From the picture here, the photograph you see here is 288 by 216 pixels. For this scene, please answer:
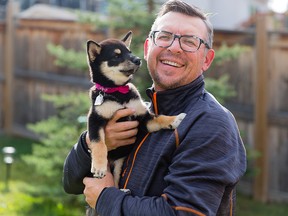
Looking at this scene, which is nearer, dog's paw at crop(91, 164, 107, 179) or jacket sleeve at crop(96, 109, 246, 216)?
jacket sleeve at crop(96, 109, 246, 216)

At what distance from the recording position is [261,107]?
6.87 metres

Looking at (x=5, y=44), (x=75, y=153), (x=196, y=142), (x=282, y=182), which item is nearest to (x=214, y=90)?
(x=282, y=182)

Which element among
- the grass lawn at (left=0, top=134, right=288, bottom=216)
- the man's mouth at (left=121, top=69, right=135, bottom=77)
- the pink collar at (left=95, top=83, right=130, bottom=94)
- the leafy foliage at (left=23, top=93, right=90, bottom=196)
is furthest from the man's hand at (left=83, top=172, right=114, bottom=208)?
the leafy foliage at (left=23, top=93, right=90, bottom=196)

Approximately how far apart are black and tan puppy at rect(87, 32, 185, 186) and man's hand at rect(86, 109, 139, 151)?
0.03 m

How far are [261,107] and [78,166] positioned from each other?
14.4 ft

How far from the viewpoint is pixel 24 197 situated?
21.4 ft

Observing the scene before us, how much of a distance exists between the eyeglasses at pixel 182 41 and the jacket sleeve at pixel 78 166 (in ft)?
2.10

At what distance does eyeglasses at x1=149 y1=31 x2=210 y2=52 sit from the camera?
2.45 m

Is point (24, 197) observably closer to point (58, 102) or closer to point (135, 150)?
point (58, 102)

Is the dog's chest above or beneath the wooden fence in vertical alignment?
above

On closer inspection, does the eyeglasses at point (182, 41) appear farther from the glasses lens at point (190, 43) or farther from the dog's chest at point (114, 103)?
the dog's chest at point (114, 103)

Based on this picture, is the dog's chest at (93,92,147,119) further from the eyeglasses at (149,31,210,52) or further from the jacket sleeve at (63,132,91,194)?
the eyeglasses at (149,31,210,52)

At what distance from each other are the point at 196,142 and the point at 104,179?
1.77ft

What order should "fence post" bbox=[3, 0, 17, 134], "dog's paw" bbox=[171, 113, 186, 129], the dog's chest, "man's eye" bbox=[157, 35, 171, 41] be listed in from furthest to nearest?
"fence post" bbox=[3, 0, 17, 134] → the dog's chest → "man's eye" bbox=[157, 35, 171, 41] → "dog's paw" bbox=[171, 113, 186, 129]
